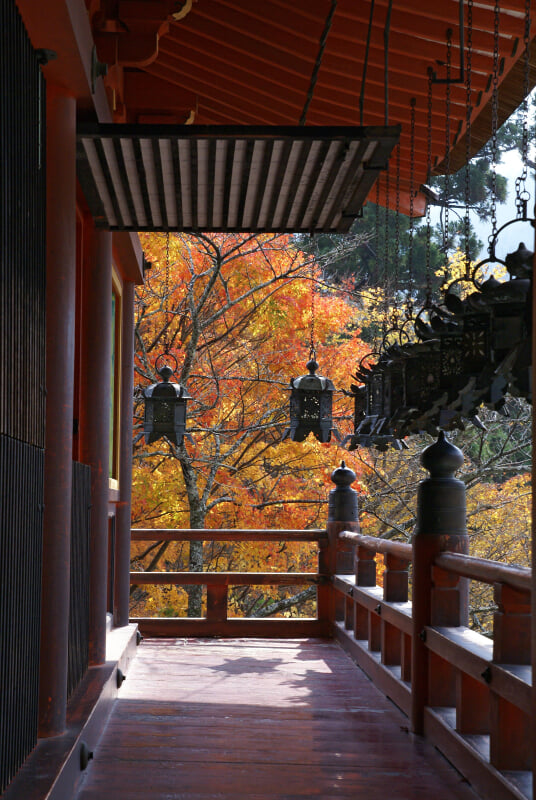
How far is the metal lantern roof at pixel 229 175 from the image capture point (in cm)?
349

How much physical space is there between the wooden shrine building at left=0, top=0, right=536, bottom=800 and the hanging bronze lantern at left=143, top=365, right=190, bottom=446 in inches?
53.8

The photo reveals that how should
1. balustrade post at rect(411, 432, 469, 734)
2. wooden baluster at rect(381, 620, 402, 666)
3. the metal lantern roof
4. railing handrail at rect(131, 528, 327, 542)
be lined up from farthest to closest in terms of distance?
railing handrail at rect(131, 528, 327, 542) → wooden baluster at rect(381, 620, 402, 666) → balustrade post at rect(411, 432, 469, 734) → the metal lantern roof

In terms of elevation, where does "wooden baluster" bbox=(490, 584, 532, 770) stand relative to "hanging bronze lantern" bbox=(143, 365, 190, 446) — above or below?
below

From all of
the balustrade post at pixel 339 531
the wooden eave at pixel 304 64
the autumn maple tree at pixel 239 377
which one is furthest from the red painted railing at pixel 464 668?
the autumn maple tree at pixel 239 377

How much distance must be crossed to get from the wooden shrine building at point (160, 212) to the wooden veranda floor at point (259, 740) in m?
0.13

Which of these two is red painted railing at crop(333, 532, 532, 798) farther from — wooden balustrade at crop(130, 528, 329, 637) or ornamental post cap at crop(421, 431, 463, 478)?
wooden balustrade at crop(130, 528, 329, 637)

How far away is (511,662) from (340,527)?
175 inches

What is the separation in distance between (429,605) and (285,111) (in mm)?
3114

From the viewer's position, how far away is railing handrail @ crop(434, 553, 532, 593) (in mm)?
2738

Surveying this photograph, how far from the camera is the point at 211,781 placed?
3.54 meters

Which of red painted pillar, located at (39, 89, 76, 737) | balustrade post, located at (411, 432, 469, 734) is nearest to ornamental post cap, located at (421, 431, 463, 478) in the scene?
balustrade post, located at (411, 432, 469, 734)

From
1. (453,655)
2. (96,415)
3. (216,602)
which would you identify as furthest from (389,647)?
(216,602)

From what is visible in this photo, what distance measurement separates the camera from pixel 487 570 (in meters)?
3.07

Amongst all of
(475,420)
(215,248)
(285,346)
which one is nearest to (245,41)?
(475,420)
